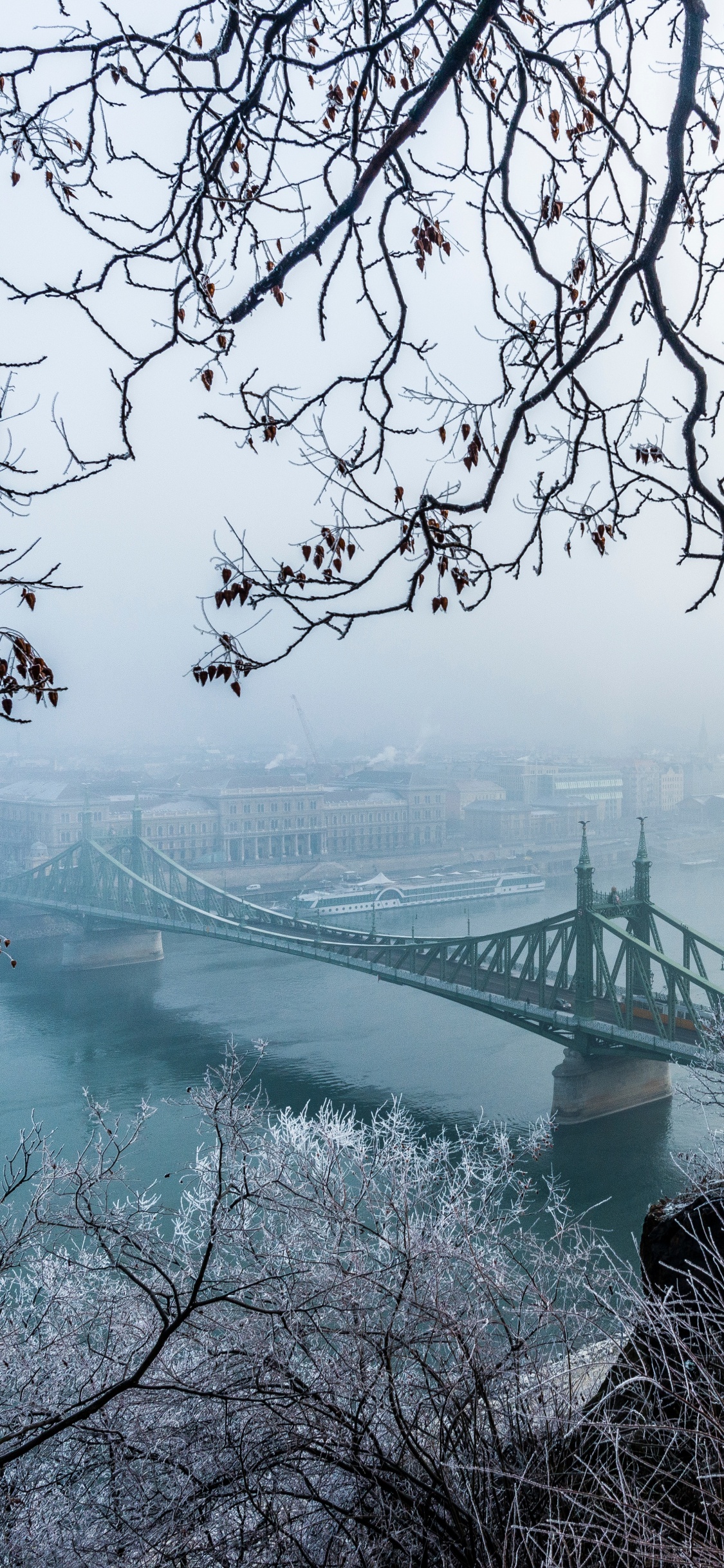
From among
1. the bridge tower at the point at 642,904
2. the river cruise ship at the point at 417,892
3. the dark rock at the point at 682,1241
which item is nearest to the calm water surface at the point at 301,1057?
the river cruise ship at the point at 417,892

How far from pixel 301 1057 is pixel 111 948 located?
372 inches

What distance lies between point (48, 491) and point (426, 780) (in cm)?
3245

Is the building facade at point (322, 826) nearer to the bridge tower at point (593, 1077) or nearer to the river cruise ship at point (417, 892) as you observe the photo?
the river cruise ship at point (417, 892)

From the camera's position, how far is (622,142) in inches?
67.0

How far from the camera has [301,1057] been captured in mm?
14945

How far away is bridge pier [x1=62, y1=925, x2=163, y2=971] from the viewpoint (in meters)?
22.9

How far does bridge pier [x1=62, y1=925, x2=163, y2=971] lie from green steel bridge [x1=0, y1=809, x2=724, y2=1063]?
368 mm

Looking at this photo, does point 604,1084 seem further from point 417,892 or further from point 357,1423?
point 417,892

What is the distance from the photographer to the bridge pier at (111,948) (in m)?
22.9

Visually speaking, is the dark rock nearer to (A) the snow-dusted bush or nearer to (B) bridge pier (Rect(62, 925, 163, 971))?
(A) the snow-dusted bush

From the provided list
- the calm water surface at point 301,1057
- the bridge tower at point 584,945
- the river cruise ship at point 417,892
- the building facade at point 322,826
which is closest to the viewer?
the calm water surface at point 301,1057

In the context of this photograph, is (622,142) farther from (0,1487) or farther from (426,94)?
(0,1487)

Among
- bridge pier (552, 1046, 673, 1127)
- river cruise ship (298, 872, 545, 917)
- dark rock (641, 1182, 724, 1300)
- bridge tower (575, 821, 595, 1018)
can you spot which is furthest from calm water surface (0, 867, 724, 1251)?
dark rock (641, 1182, 724, 1300)

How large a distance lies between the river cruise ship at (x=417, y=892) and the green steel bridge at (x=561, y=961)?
4.78ft
